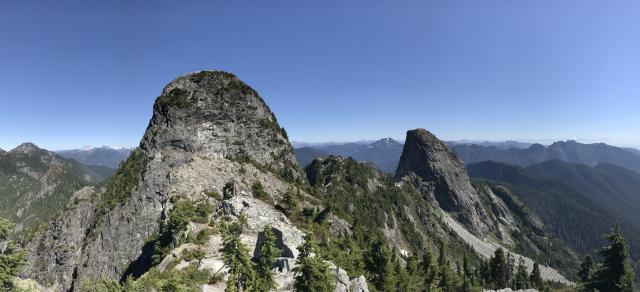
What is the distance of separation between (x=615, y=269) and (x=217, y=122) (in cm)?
9122

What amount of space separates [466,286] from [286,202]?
56.9 meters

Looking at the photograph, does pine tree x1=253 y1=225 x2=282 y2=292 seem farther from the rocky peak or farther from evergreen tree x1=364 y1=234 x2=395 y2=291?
the rocky peak

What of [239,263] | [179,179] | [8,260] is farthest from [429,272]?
[8,260]

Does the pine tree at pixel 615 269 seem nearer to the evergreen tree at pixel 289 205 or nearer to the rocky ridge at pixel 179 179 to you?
the rocky ridge at pixel 179 179

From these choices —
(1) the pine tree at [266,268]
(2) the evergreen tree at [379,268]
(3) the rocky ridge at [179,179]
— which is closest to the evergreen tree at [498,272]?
(3) the rocky ridge at [179,179]

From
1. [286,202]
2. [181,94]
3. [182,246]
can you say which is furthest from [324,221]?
[181,94]

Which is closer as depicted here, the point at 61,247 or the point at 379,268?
the point at 379,268

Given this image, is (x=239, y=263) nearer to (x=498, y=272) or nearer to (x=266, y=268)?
(x=266, y=268)

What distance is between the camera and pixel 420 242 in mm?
198250

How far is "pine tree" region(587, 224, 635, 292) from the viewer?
185 ft

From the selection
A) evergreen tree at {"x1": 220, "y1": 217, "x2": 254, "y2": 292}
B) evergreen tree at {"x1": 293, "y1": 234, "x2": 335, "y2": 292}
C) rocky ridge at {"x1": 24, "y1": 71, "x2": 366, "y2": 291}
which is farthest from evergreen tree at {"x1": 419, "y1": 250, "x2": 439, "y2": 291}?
evergreen tree at {"x1": 220, "y1": 217, "x2": 254, "y2": 292}

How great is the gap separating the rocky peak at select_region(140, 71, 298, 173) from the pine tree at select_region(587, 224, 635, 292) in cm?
7777

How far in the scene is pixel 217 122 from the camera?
102250 mm

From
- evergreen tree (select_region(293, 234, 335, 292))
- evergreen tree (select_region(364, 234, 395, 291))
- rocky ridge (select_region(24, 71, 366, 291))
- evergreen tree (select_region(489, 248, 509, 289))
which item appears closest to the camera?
evergreen tree (select_region(293, 234, 335, 292))
